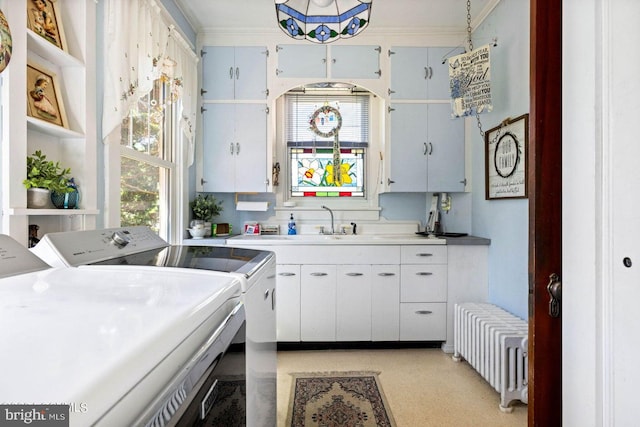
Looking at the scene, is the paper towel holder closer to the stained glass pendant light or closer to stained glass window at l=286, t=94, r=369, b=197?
stained glass window at l=286, t=94, r=369, b=197

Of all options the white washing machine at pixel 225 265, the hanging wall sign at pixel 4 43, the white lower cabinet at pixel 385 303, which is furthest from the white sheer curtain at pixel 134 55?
the white lower cabinet at pixel 385 303

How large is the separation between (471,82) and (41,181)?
102 inches

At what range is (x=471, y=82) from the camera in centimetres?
241

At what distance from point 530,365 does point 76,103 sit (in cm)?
214

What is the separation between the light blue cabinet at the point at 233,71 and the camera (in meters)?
3.01

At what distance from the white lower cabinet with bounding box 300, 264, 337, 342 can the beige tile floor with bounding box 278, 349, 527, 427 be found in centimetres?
17

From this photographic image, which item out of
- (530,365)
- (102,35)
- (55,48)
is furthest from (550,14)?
(102,35)

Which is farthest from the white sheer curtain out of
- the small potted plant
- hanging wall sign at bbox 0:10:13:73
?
the small potted plant

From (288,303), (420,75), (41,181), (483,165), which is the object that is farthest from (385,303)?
(41,181)

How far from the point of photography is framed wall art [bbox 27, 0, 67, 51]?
1.35 m

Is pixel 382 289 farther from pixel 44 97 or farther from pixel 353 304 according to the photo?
pixel 44 97

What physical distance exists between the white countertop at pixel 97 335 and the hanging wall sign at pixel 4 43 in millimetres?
825

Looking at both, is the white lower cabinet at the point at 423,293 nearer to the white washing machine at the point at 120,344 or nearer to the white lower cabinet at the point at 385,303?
the white lower cabinet at the point at 385,303
